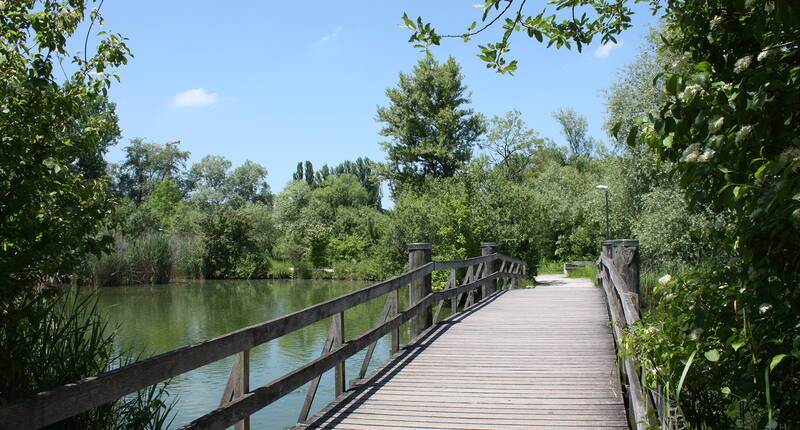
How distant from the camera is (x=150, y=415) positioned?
5230 millimetres

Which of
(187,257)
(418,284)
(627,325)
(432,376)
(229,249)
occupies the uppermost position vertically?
(229,249)

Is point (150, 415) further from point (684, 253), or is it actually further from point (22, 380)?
point (684, 253)

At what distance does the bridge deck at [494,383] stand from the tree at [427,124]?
33534 millimetres

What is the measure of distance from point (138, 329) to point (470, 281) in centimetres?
1035

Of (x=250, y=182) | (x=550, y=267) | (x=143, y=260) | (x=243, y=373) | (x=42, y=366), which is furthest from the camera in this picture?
(x=250, y=182)

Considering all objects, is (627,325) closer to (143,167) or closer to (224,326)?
(224,326)

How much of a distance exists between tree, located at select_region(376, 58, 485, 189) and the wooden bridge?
33497mm

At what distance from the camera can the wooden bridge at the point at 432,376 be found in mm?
3215

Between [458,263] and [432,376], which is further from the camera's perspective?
[458,263]

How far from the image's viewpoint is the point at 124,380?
115 inches

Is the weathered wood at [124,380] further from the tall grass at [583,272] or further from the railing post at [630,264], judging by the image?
the tall grass at [583,272]

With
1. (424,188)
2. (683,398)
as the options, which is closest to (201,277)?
(424,188)

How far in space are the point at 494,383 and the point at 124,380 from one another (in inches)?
148

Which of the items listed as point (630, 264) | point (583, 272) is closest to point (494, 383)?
point (630, 264)
